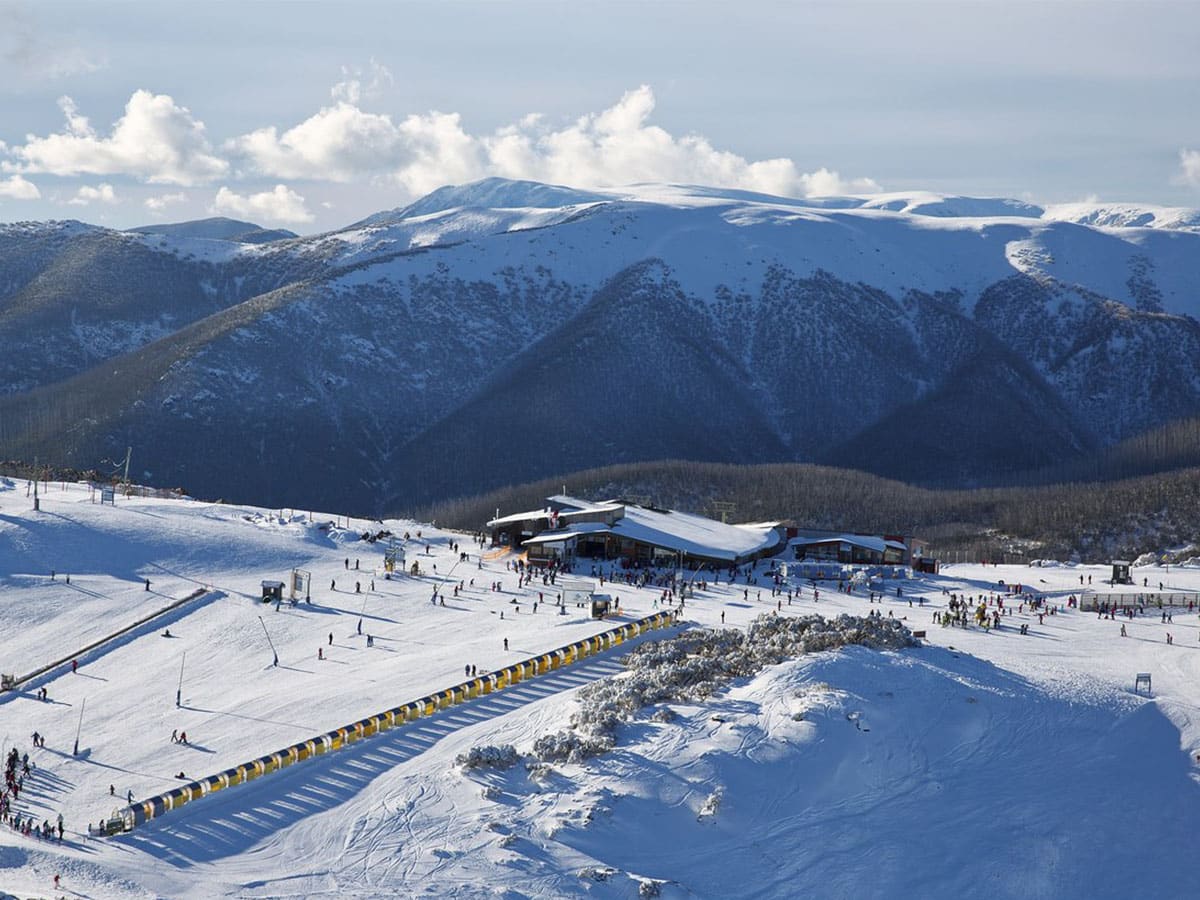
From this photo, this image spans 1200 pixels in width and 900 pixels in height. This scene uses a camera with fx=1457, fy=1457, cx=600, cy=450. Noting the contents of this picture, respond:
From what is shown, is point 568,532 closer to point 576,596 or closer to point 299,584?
point 576,596

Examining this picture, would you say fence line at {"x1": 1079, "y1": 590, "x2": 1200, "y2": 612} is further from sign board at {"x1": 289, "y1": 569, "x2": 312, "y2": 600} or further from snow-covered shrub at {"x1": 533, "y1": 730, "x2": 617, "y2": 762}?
sign board at {"x1": 289, "y1": 569, "x2": 312, "y2": 600}

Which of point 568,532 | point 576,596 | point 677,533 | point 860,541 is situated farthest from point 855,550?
point 576,596

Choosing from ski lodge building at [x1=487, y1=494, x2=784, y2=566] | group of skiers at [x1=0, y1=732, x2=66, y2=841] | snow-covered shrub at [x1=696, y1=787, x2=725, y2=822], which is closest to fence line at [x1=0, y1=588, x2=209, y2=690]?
group of skiers at [x1=0, y1=732, x2=66, y2=841]

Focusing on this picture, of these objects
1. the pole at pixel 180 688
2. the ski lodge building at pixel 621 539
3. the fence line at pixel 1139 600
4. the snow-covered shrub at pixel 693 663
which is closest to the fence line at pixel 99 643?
the pole at pixel 180 688

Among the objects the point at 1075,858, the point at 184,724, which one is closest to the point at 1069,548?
the point at 1075,858

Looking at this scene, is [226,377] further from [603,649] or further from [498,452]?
[603,649]
